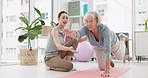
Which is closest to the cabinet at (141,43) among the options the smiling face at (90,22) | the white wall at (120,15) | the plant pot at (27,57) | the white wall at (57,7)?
the white wall at (120,15)

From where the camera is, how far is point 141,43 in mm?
4422

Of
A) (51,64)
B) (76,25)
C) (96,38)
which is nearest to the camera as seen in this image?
(96,38)

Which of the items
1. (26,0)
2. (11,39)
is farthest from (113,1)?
(11,39)

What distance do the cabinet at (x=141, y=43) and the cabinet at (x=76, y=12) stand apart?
154 centimetres

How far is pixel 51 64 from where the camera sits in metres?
2.72

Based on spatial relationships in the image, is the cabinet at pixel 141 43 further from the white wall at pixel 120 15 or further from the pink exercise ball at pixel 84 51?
the pink exercise ball at pixel 84 51

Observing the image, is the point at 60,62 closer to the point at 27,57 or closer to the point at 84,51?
the point at 27,57

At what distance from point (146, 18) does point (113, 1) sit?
0.99m

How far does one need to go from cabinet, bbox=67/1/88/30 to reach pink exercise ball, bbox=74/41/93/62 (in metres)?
0.74

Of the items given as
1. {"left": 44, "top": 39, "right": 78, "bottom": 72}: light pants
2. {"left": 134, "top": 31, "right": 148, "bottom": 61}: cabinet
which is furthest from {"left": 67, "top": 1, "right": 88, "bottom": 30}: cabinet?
{"left": 44, "top": 39, "right": 78, "bottom": 72}: light pants

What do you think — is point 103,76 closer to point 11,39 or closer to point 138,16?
point 11,39

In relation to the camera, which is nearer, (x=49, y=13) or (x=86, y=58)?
(x=86, y=58)

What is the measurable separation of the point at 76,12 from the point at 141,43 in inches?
74.7

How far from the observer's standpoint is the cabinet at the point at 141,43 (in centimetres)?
437
